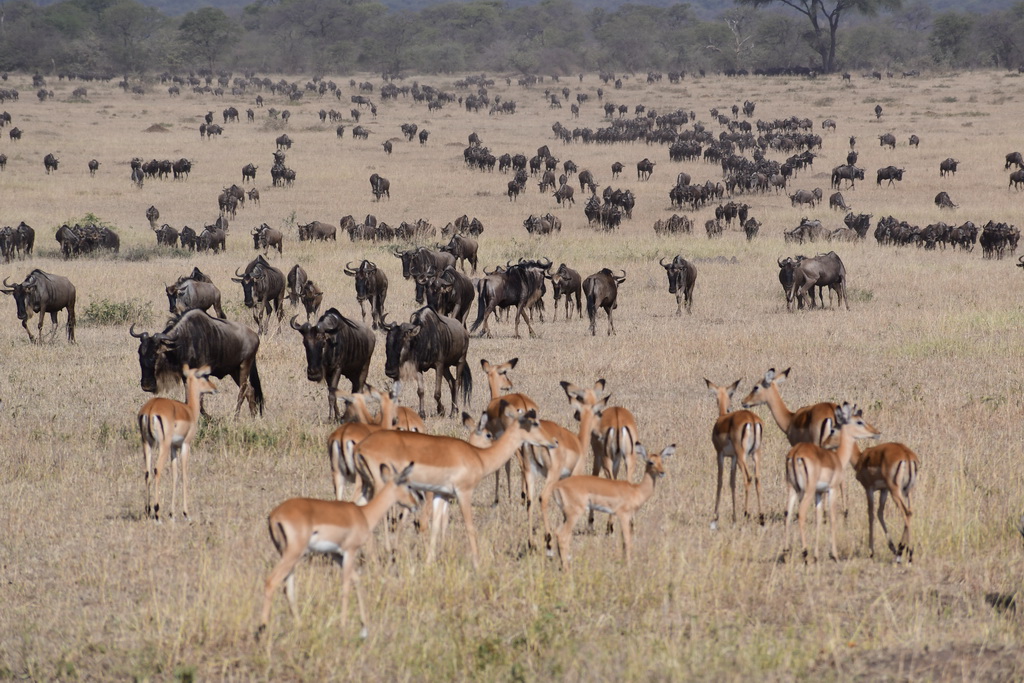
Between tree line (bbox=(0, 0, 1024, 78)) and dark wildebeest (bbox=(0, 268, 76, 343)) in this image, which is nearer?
dark wildebeest (bbox=(0, 268, 76, 343))

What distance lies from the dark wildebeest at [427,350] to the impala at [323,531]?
6528mm

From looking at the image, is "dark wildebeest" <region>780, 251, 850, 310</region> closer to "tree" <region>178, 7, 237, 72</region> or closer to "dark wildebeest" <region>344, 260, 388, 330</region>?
"dark wildebeest" <region>344, 260, 388, 330</region>

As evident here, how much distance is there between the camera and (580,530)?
882 cm

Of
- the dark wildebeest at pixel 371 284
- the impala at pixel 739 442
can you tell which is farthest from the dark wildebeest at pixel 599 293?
the impala at pixel 739 442

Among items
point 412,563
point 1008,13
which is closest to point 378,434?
point 412,563

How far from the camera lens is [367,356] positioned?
13375 mm

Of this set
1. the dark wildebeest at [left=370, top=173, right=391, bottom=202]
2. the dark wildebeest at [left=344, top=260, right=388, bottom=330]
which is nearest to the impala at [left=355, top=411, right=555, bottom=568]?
the dark wildebeest at [left=344, top=260, right=388, bottom=330]

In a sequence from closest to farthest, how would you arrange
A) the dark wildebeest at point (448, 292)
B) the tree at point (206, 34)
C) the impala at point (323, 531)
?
the impala at point (323, 531) → the dark wildebeest at point (448, 292) → the tree at point (206, 34)

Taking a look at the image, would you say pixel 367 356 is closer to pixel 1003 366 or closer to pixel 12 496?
pixel 12 496

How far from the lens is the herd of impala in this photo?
626 cm

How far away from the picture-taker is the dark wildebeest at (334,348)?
1267 cm

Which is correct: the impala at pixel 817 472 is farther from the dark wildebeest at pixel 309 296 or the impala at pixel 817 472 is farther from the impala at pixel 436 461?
the dark wildebeest at pixel 309 296

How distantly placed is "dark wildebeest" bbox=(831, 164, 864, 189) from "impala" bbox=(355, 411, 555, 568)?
131 ft

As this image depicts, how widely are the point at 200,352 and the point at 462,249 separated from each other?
14.1 m
